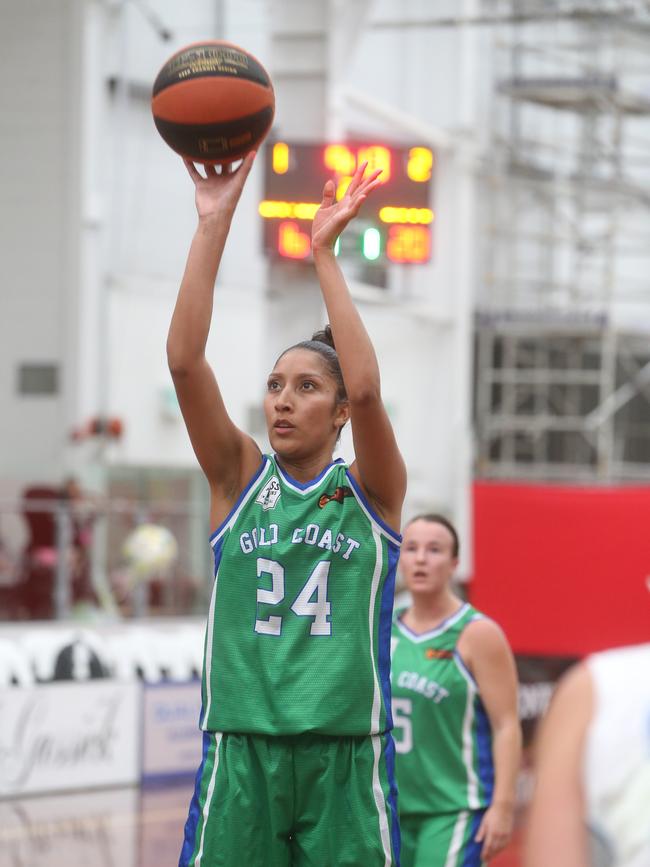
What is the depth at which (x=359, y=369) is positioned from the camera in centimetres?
332

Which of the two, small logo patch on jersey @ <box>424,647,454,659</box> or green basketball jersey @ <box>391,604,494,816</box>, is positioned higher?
small logo patch on jersey @ <box>424,647,454,659</box>

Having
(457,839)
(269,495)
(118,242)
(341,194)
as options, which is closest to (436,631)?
(457,839)

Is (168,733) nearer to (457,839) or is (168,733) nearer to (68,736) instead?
(68,736)

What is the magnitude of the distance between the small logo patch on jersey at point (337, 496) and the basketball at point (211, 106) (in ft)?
2.56

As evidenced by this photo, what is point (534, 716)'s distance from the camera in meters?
10.3

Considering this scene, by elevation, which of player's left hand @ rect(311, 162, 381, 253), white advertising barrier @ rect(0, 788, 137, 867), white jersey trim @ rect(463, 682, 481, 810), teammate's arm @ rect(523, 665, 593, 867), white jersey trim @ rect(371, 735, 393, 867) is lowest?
white advertising barrier @ rect(0, 788, 137, 867)

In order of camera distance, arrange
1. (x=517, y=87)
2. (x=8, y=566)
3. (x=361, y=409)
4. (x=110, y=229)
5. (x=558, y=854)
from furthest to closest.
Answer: (x=517, y=87) < (x=110, y=229) < (x=8, y=566) < (x=361, y=409) < (x=558, y=854)

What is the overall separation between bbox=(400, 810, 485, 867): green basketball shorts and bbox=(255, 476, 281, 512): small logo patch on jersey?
1.64 metres

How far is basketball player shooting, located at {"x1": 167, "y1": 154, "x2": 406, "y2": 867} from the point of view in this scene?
3348 millimetres

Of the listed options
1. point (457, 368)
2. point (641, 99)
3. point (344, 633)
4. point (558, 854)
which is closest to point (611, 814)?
point (558, 854)

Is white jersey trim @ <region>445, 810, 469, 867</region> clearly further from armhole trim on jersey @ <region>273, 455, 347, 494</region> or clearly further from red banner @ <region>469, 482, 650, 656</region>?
red banner @ <region>469, 482, 650, 656</region>

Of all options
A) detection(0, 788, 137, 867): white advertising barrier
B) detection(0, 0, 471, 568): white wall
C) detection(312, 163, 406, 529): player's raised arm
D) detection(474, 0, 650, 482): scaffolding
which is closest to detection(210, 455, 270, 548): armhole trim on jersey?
detection(312, 163, 406, 529): player's raised arm

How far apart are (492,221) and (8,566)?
1050 cm

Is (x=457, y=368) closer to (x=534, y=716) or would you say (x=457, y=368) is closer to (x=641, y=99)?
(x=641, y=99)
